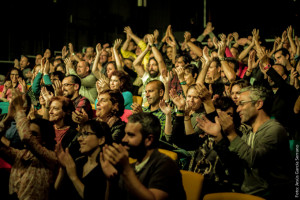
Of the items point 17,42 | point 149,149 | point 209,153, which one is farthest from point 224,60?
point 17,42

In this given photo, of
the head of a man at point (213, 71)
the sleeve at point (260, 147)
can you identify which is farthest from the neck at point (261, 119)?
the head of a man at point (213, 71)

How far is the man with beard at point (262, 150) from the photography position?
251 cm

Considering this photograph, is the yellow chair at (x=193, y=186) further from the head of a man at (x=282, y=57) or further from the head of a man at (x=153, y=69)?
the head of a man at (x=282, y=57)

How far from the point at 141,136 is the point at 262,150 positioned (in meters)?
0.86

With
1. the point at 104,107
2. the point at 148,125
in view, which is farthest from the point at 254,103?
the point at 104,107

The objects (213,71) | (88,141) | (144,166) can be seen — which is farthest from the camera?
(213,71)

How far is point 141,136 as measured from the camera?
224 centimetres

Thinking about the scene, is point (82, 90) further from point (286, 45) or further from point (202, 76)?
point (286, 45)

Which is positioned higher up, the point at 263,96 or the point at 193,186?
the point at 263,96

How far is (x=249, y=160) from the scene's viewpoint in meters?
2.48

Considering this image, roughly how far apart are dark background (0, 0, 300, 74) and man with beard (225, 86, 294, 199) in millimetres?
6386

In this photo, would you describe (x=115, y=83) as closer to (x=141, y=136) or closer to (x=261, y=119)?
(x=261, y=119)

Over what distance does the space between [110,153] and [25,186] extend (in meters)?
1.10

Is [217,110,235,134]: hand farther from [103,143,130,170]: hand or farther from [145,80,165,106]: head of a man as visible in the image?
[145,80,165,106]: head of a man
